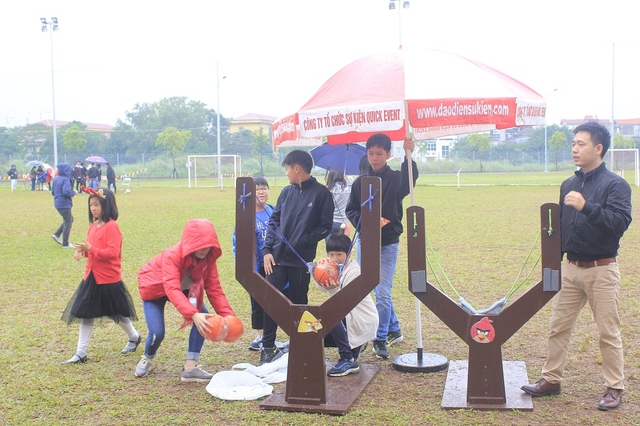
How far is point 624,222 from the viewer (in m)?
4.45

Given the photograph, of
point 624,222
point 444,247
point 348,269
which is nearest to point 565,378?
point 624,222

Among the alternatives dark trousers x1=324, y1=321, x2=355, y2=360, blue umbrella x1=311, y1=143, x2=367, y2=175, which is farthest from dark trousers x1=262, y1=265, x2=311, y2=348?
blue umbrella x1=311, y1=143, x2=367, y2=175

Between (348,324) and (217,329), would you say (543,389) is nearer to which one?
(348,324)

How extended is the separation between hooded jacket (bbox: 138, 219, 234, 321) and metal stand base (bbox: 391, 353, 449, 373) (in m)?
1.46

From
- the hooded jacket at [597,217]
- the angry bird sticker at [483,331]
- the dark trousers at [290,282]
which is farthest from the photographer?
the dark trousers at [290,282]

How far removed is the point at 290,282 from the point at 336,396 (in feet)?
3.80

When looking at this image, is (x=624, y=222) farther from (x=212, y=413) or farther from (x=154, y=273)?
(x=154, y=273)

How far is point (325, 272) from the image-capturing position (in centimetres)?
525

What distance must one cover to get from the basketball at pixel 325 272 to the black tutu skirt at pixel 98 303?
1.89m

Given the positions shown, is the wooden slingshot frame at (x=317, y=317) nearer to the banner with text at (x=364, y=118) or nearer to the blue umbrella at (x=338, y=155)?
the banner with text at (x=364, y=118)

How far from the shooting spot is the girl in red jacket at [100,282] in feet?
19.5

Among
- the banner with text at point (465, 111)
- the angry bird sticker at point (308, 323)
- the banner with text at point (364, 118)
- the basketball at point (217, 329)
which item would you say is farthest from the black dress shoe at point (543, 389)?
the basketball at point (217, 329)

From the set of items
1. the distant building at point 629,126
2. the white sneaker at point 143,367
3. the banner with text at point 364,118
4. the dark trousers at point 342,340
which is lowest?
the white sneaker at point 143,367

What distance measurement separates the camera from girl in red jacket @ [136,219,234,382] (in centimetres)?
518
